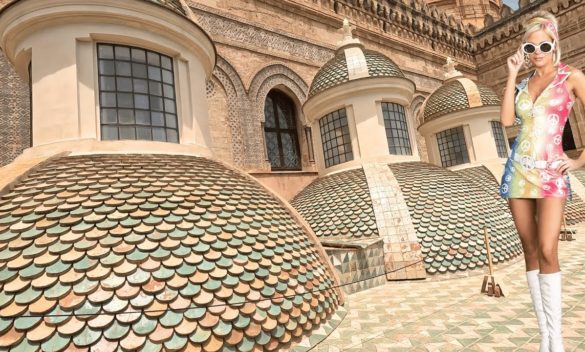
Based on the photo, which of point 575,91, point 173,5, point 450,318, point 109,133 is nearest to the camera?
point 575,91

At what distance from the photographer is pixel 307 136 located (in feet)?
51.5

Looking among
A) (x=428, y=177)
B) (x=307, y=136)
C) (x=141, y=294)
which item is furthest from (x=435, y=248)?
(x=307, y=136)

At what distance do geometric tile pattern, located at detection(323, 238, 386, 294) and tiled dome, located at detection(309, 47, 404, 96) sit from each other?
5117 millimetres

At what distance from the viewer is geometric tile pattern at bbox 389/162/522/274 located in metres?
7.55

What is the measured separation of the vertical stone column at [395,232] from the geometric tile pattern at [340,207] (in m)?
0.22

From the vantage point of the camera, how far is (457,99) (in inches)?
521

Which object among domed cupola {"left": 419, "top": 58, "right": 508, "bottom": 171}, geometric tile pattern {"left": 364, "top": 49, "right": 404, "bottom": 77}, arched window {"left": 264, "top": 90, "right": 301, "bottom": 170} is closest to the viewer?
geometric tile pattern {"left": 364, "top": 49, "right": 404, "bottom": 77}

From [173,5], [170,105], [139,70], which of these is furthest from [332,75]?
[139,70]

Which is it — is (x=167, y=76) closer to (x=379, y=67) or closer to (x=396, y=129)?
(x=379, y=67)

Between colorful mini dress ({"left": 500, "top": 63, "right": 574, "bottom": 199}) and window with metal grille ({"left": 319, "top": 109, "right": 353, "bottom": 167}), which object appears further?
window with metal grille ({"left": 319, "top": 109, "right": 353, "bottom": 167})

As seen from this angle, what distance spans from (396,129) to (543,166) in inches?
323

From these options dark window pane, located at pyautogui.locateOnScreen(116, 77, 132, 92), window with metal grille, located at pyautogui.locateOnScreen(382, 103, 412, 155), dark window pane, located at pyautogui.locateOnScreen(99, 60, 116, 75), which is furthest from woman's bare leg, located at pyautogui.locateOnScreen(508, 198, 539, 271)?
window with metal grille, located at pyautogui.locateOnScreen(382, 103, 412, 155)

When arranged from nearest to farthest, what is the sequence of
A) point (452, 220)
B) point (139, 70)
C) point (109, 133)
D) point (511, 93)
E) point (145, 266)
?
point (511, 93) → point (145, 266) → point (109, 133) → point (139, 70) → point (452, 220)

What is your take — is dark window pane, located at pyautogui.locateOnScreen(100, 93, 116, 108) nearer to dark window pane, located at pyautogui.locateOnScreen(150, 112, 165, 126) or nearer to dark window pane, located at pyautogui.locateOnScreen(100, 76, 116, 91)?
dark window pane, located at pyautogui.locateOnScreen(100, 76, 116, 91)
